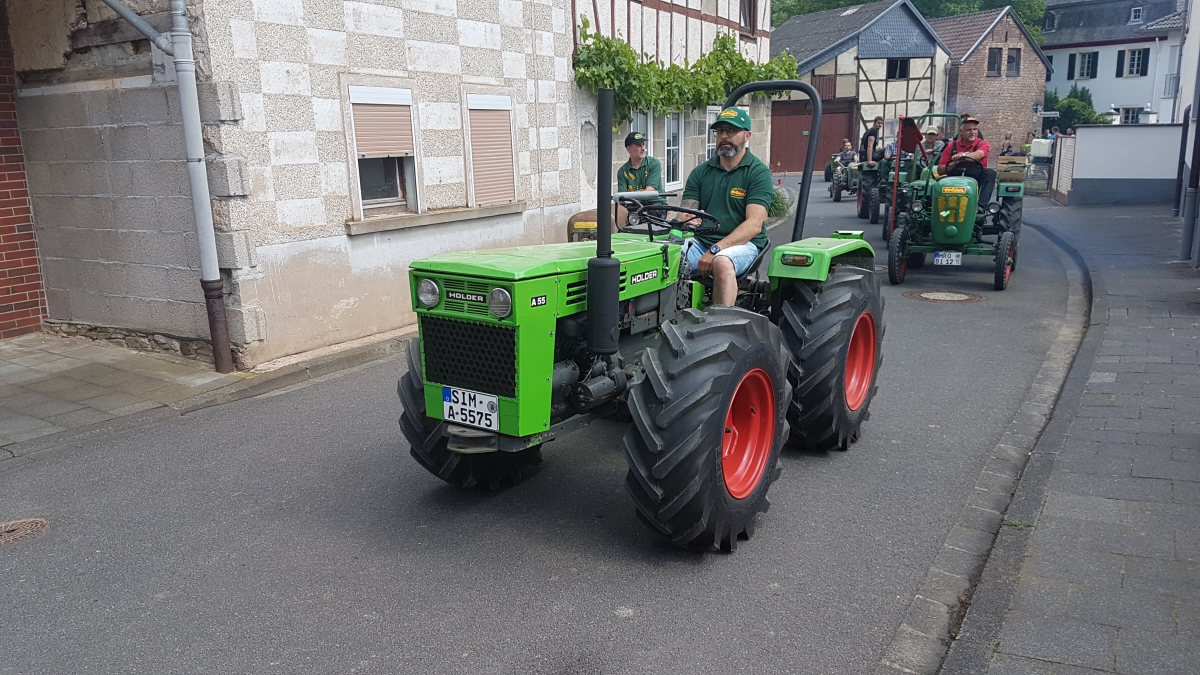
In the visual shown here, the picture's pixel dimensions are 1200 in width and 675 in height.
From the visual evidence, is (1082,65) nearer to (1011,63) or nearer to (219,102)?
(1011,63)

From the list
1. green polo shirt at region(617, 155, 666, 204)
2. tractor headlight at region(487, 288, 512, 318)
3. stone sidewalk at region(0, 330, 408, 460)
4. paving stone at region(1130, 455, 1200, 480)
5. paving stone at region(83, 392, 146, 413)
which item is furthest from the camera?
green polo shirt at region(617, 155, 666, 204)

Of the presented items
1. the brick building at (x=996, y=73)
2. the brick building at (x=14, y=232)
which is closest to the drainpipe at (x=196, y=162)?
the brick building at (x=14, y=232)

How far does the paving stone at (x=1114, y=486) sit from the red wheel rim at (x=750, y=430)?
1555 mm

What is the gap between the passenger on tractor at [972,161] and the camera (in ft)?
38.5

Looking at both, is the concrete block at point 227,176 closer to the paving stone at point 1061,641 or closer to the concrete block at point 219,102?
the concrete block at point 219,102

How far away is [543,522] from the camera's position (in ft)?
14.5

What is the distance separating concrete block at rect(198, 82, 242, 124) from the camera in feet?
22.5

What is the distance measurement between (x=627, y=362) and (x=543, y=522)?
88 cm

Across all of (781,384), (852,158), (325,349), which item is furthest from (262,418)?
(852,158)

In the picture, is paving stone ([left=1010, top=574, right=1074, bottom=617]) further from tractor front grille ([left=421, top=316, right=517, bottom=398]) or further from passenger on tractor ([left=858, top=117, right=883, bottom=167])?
passenger on tractor ([left=858, top=117, right=883, bottom=167])

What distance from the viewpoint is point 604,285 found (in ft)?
12.6

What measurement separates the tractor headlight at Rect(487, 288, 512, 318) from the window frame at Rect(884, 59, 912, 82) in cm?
4039

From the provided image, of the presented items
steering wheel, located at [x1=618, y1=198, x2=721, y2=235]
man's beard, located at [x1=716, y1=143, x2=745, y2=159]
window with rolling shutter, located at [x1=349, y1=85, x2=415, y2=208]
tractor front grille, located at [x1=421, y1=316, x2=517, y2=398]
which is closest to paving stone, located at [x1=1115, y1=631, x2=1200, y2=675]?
tractor front grille, located at [x1=421, y1=316, x2=517, y2=398]

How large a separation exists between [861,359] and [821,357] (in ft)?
2.99
